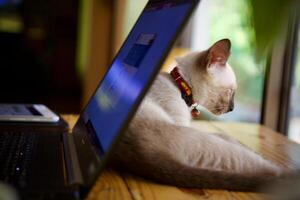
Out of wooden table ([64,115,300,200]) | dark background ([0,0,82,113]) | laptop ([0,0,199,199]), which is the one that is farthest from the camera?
dark background ([0,0,82,113])

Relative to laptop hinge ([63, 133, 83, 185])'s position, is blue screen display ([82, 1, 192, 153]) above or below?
above

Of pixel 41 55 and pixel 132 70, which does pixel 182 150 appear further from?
pixel 41 55

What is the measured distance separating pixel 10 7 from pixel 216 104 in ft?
12.0

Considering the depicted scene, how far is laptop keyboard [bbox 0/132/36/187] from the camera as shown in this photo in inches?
26.1

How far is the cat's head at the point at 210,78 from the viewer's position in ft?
3.06

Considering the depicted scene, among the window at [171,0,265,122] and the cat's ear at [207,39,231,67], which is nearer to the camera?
the window at [171,0,265,122]

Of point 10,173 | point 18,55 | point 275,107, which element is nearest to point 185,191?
point 10,173

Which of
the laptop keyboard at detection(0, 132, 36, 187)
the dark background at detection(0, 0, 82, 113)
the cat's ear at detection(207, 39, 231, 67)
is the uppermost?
the cat's ear at detection(207, 39, 231, 67)

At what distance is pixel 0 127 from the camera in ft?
3.53

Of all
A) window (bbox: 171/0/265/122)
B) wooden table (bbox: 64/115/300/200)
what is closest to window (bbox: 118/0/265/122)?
window (bbox: 171/0/265/122)

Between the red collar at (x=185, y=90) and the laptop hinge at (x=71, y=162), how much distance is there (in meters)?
0.25

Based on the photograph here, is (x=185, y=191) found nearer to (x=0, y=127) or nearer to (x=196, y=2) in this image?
(x=196, y=2)

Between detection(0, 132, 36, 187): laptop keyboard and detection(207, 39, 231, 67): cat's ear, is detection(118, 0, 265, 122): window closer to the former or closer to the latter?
detection(207, 39, 231, 67): cat's ear

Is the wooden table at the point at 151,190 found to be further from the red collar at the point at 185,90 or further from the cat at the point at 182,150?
the red collar at the point at 185,90
